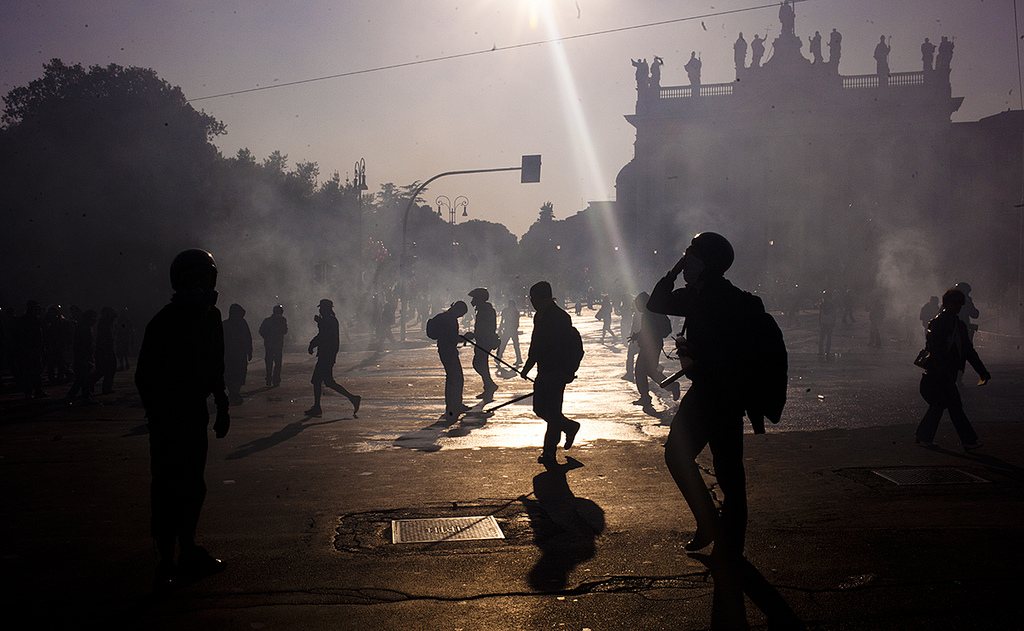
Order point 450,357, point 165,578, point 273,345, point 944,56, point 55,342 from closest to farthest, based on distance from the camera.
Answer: point 165,578 → point 450,357 → point 273,345 → point 55,342 → point 944,56

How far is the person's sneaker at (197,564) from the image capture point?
4.70 meters

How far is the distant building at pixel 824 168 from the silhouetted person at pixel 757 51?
1.58 feet

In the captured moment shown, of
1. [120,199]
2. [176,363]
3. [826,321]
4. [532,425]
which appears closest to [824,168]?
[826,321]

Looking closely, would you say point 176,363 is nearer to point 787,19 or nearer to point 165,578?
point 165,578

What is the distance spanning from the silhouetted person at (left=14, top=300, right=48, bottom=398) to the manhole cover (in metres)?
13.7

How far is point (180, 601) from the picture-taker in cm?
430

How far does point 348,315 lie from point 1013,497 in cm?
4477

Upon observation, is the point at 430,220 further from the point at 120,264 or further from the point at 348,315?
the point at 120,264

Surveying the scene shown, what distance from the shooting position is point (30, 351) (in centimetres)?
1544

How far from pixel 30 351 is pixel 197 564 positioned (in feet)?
41.3

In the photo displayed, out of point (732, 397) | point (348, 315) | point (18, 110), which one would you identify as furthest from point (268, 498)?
point (348, 315)

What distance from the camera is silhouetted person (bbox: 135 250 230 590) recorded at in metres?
4.63

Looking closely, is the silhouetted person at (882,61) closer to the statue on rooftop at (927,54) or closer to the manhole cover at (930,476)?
the statue on rooftop at (927,54)

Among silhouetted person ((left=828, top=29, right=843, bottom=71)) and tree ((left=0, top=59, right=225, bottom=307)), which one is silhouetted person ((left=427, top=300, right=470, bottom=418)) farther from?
silhouetted person ((left=828, top=29, right=843, bottom=71))
